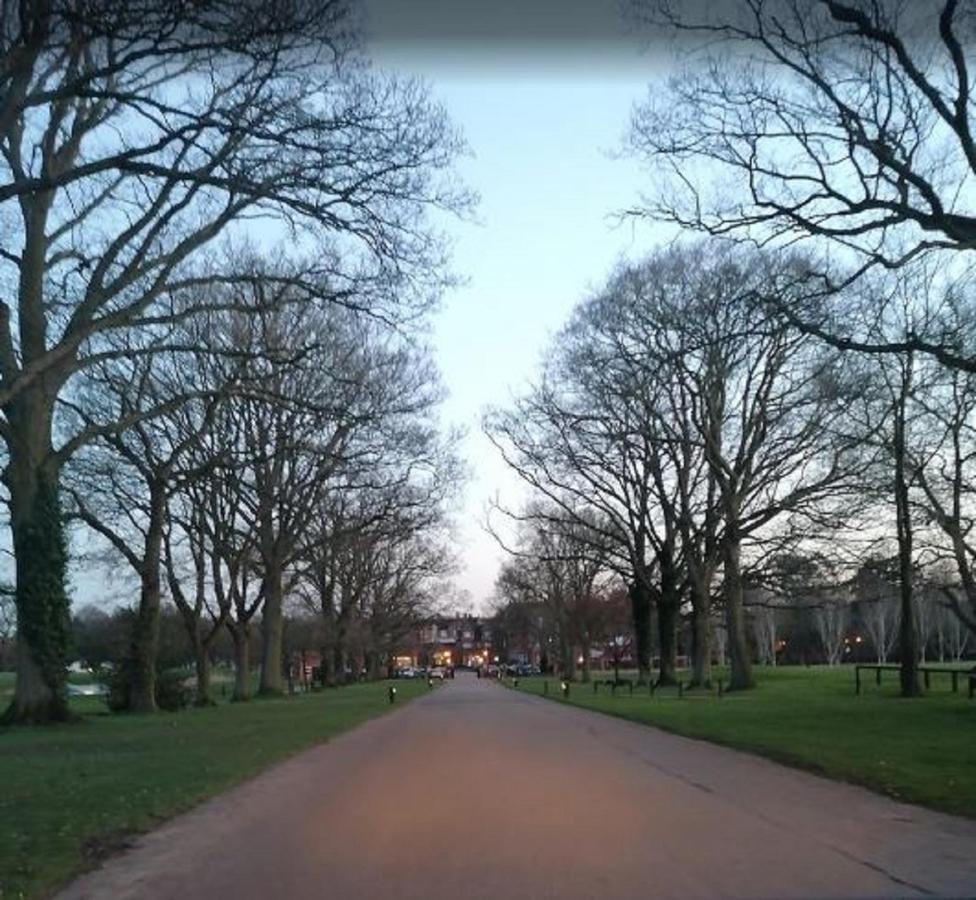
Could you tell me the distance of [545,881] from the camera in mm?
8883

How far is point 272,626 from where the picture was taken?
5166cm

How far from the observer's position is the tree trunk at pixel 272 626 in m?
48.5

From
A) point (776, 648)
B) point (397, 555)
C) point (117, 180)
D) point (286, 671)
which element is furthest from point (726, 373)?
point (776, 648)

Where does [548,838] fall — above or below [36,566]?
below

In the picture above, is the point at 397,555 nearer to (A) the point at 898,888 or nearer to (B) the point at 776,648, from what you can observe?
(B) the point at 776,648

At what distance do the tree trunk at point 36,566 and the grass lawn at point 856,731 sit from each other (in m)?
14.7

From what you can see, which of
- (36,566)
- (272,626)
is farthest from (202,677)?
(36,566)

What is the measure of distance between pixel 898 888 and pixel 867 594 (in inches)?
1923

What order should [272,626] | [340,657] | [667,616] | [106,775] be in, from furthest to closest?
[340,657] < [667,616] < [272,626] < [106,775]

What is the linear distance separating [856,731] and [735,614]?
72.0 ft

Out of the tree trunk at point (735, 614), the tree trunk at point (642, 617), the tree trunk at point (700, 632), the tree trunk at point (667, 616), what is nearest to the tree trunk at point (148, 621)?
the tree trunk at point (735, 614)

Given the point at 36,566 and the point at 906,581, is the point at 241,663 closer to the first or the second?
the point at 36,566

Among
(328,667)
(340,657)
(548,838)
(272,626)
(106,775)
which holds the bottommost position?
(548,838)

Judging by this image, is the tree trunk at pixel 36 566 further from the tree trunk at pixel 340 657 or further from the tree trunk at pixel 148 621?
the tree trunk at pixel 340 657
